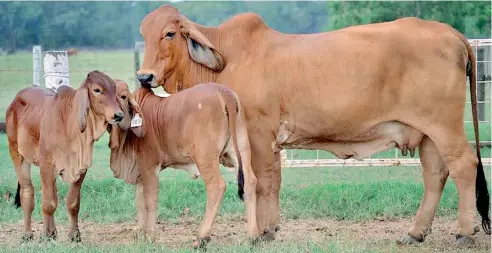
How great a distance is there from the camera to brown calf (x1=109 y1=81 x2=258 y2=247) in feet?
28.5

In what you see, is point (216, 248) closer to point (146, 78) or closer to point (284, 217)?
point (146, 78)

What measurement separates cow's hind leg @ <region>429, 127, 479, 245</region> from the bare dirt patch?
20cm

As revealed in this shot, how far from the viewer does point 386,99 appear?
897 cm

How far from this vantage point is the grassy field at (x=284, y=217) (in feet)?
29.0

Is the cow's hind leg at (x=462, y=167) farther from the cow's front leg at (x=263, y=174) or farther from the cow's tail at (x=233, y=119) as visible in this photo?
the cow's tail at (x=233, y=119)

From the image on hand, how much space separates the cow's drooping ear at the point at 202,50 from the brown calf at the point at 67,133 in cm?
100

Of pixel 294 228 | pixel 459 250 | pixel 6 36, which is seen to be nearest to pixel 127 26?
pixel 6 36

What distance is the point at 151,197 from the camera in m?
9.02

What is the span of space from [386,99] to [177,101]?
70.2 inches

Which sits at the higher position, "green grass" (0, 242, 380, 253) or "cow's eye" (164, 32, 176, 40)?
"cow's eye" (164, 32, 176, 40)


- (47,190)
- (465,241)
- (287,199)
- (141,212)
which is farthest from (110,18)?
(465,241)

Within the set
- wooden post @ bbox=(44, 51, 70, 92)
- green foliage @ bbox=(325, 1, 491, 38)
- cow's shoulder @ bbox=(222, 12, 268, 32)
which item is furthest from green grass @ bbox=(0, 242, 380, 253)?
green foliage @ bbox=(325, 1, 491, 38)

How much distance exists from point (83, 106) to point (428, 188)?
3117mm

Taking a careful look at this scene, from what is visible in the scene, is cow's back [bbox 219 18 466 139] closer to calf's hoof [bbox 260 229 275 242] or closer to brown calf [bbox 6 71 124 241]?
calf's hoof [bbox 260 229 275 242]
